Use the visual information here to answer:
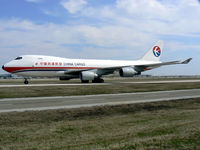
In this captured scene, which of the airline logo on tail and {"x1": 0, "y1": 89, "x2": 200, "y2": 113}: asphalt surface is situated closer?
{"x1": 0, "y1": 89, "x2": 200, "y2": 113}: asphalt surface

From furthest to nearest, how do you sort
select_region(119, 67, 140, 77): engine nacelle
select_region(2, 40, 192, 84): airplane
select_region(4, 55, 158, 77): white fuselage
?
select_region(119, 67, 140, 77): engine nacelle
select_region(2, 40, 192, 84): airplane
select_region(4, 55, 158, 77): white fuselage

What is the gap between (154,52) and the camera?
2119 inches

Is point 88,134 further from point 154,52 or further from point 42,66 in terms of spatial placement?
Result: point 154,52

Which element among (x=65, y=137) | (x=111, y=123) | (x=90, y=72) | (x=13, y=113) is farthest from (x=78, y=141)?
(x=90, y=72)

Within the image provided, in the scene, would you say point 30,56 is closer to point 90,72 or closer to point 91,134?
point 90,72

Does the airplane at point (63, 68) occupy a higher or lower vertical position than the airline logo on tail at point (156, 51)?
lower

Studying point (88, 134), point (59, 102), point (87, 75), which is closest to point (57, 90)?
point (59, 102)

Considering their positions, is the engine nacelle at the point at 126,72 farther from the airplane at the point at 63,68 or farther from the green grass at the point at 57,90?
the green grass at the point at 57,90

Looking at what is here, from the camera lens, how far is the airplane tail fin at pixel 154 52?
176ft

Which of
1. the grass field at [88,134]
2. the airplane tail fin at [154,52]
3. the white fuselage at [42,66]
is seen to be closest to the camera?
the grass field at [88,134]

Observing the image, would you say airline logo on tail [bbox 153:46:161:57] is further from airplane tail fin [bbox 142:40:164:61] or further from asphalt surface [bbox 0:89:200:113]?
asphalt surface [bbox 0:89:200:113]

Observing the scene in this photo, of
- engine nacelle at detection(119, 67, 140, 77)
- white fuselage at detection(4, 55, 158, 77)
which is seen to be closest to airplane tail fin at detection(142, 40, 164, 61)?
engine nacelle at detection(119, 67, 140, 77)

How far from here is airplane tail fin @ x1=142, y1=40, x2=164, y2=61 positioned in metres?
53.7

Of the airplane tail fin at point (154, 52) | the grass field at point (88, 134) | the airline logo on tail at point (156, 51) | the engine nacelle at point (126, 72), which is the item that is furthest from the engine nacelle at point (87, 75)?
the grass field at point (88, 134)
